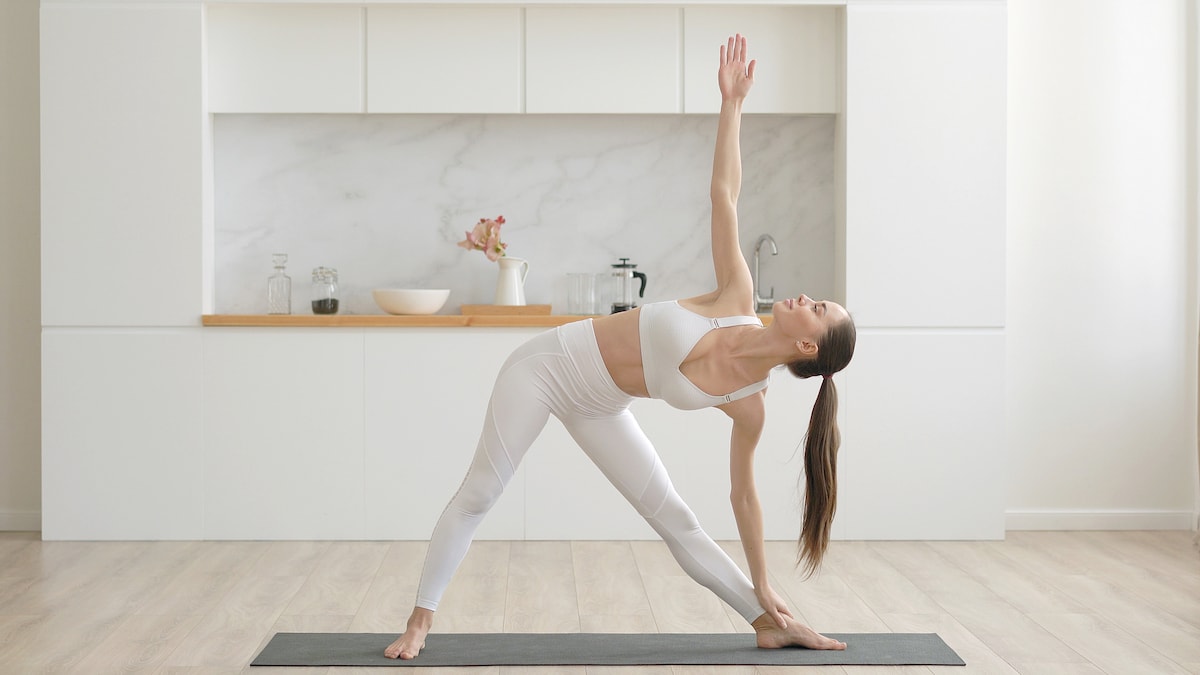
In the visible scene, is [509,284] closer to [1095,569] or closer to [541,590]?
[541,590]

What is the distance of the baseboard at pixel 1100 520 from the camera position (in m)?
4.51

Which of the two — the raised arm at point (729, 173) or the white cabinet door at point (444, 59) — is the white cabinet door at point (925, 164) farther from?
the raised arm at point (729, 173)

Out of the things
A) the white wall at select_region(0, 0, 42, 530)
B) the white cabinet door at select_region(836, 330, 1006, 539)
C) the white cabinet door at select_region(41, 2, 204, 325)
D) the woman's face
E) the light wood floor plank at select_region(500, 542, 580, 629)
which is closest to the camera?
the woman's face

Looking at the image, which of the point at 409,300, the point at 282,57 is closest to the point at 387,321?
the point at 409,300

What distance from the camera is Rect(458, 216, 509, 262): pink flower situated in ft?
14.6

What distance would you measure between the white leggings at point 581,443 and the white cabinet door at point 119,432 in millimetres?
1857

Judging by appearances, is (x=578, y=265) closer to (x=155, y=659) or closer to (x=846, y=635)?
(x=846, y=635)

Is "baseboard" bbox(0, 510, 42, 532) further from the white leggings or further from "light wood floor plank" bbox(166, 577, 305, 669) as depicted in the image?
the white leggings

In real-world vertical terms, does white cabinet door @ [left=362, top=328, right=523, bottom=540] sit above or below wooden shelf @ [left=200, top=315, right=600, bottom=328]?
below

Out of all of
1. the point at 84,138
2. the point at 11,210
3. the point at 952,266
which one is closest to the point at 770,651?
the point at 952,266

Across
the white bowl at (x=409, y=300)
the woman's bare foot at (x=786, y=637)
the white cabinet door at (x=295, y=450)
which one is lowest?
the woman's bare foot at (x=786, y=637)

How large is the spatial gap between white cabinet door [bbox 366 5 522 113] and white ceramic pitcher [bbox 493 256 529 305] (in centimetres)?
61

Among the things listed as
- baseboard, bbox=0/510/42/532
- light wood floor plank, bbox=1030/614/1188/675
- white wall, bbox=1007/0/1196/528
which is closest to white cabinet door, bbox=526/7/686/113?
white wall, bbox=1007/0/1196/528

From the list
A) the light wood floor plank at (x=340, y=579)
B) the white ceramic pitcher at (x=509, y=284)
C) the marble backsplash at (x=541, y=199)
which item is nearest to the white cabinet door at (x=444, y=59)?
the marble backsplash at (x=541, y=199)
